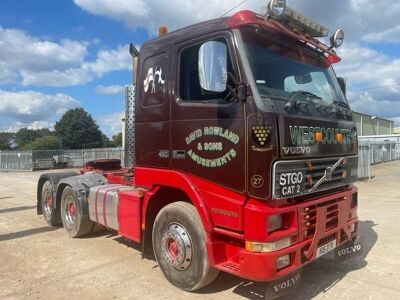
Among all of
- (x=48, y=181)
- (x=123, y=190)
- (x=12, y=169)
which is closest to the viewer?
(x=123, y=190)

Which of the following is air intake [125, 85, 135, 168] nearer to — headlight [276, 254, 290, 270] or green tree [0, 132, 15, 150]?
headlight [276, 254, 290, 270]

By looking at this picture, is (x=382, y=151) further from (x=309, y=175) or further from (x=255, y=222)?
(x=255, y=222)

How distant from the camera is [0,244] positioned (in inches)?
285

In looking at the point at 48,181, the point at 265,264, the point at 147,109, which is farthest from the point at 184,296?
the point at 48,181

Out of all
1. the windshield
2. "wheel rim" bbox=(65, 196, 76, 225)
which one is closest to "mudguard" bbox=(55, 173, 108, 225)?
"wheel rim" bbox=(65, 196, 76, 225)

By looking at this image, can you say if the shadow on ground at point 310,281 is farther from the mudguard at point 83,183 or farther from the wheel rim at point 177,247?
the mudguard at point 83,183

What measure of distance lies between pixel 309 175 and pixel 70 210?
16.7 ft

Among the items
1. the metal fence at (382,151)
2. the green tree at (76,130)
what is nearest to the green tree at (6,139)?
the green tree at (76,130)

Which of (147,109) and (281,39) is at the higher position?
(281,39)

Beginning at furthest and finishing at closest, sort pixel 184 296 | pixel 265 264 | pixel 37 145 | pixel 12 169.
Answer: pixel 37 145
pixel 12 169
pixel 184 296
pixel 265 264

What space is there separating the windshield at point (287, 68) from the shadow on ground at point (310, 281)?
7.32 feet

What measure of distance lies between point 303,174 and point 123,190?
292 cm

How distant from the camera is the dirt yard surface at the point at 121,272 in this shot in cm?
487

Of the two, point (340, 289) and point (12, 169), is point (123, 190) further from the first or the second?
point (12, 169)
